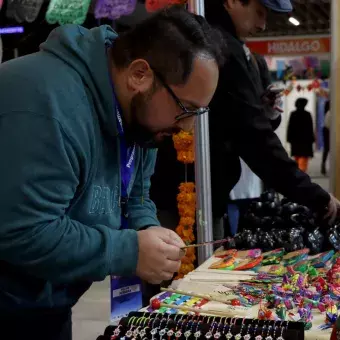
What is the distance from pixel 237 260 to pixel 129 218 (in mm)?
895

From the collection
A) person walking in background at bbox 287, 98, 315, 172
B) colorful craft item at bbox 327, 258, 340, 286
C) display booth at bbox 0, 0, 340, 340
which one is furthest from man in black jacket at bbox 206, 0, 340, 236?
person walking in background at bbox 287, 98, 315, 172

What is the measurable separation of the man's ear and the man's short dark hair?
0.04 ft

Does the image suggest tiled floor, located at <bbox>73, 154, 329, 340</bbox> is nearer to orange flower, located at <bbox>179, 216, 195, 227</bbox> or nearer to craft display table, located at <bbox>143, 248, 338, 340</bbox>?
orange flower, located at <bbox>179, 216, 195, 227</bbox>

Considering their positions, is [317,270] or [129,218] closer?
[129,218]

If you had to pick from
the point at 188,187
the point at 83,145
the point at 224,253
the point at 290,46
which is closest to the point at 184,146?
the point at 188,187

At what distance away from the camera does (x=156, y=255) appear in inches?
43.8

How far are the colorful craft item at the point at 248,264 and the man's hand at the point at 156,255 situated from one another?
0.99 m

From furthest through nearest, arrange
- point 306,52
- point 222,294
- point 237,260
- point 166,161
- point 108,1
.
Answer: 1. point 306,52
2. point 108,1
3. point 166,161
4. point 237,260
5. point 222,294

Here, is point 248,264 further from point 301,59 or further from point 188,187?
point 301,59

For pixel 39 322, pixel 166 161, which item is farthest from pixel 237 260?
pixel 39 322

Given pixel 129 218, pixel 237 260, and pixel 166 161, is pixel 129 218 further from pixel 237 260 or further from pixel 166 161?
pixel 166 161

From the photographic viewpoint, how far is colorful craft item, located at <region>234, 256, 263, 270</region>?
6.92ft

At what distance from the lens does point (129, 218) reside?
141 cm

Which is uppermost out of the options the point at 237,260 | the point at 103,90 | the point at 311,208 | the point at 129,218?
the point at 103,90
